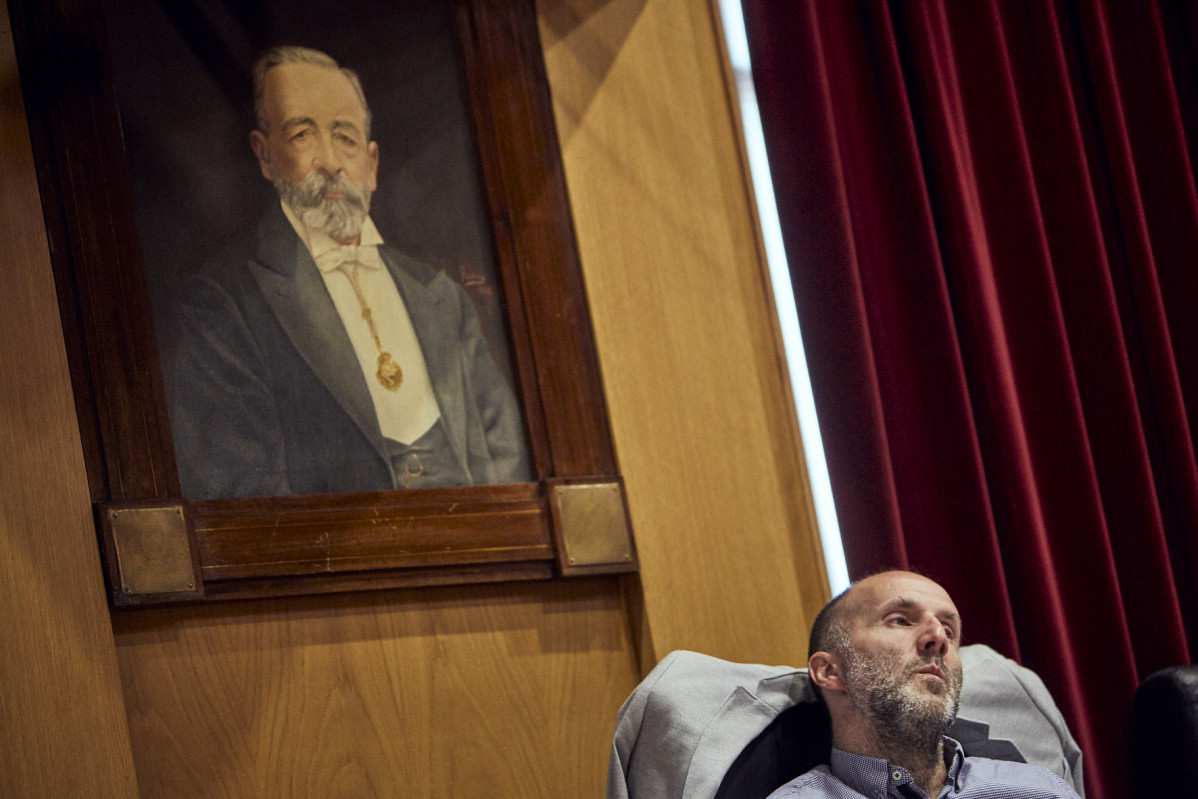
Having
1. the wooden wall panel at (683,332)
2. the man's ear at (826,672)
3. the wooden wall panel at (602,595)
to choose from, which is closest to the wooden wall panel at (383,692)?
the wooden wall panel at (602,595)

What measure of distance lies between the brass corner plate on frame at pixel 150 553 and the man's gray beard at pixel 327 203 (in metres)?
0.65

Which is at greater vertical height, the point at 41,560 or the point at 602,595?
the point at 41,560

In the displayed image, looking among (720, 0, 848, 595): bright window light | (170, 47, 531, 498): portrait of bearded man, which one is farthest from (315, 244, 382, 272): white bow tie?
(720, 0, 848, 595): bright window light

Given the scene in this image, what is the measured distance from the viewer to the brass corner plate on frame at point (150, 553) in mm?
2062

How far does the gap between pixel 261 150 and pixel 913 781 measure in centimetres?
167

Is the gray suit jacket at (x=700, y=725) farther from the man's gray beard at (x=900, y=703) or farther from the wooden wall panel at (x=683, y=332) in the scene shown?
the wooden wall panel at (x=683, y=332)

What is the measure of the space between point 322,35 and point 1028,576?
191cm

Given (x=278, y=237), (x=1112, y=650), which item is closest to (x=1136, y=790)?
(x=1112, y=650)

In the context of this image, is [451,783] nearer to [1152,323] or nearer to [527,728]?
[527,728]

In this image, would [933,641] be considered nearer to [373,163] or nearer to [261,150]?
[373,163]

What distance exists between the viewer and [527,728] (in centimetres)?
238

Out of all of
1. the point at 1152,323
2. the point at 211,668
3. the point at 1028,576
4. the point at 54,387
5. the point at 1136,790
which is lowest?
the point at 1136,790

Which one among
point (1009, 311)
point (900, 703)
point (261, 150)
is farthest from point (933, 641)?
point (261, 150)

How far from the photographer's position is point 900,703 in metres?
2.02
